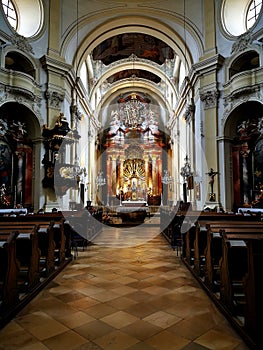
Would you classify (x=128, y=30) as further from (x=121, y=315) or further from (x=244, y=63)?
(x=121, y=315)

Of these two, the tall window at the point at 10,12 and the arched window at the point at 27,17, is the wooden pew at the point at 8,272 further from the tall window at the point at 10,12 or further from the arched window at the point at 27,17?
the tall window at the point at 10,12

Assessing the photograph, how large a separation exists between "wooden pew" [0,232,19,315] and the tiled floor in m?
0.18

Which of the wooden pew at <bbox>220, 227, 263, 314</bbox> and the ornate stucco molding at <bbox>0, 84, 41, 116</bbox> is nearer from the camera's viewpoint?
the wooden pew at <bbox>220, 227, 263, 314</bbox>

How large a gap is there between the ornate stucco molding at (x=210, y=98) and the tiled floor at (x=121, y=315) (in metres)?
7.88

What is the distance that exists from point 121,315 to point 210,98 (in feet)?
31.9

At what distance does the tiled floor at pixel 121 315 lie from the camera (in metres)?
2.27

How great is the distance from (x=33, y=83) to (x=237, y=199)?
8.65m

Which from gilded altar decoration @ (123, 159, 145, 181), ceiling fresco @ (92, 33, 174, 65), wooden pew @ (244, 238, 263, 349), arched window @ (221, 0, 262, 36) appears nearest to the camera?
wooden pew @ (244, 238, 263, 349)

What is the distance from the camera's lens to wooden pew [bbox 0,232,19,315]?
2.62 meters

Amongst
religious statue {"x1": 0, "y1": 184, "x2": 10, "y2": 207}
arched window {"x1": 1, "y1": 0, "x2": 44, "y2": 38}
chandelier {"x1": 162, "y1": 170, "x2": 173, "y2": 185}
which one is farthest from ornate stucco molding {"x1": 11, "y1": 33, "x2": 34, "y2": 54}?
chandelier {"x1": 162, "y1": 170, "x2": 173, "y2": 185}

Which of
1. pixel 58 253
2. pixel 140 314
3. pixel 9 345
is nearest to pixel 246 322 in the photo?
pixel 140 314

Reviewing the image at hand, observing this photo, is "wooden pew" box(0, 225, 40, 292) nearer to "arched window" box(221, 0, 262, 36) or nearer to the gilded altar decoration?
"arched window" box(221, 0, 262, 36)

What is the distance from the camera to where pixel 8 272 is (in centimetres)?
266

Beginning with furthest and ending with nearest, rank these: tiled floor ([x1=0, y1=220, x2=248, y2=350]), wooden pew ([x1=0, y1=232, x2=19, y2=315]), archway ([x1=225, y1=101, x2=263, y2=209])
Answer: archway ([x1=225, y1=101, x2=263, y2=209])
wooden pew ([x1=0, y1=232, x2=19, y2=315])
tiled floor ([x1=0, y1=220, x2=248, y2=350])
